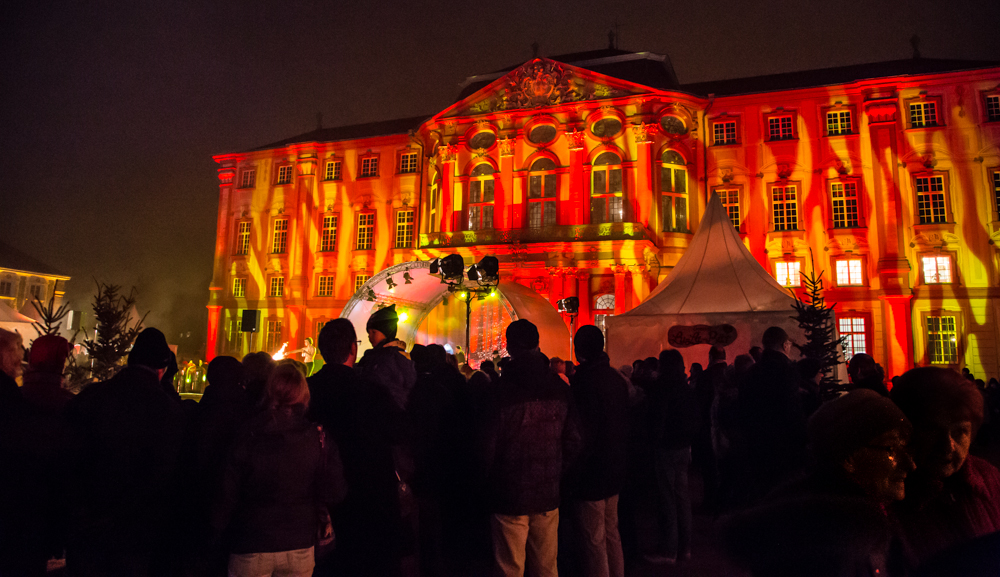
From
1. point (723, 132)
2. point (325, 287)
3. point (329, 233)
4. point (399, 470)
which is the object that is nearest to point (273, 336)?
point (325, 287)

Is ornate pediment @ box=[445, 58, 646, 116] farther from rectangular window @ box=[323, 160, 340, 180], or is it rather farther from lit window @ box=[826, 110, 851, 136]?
rectangular window @ box=[323, 160, 340, 180]

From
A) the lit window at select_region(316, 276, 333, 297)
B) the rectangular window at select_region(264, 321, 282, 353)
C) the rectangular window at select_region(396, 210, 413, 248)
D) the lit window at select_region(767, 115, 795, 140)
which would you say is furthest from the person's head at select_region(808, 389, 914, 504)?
the rectangular window at select_region(264, 321, 282, 353)

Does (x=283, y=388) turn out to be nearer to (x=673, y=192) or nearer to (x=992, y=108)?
(x=673, y=192)

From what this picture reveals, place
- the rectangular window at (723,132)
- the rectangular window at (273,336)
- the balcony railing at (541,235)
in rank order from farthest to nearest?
the rectangular window at (273,336)
the rectangular window at (723,132)
the balcony railing at (541,235)

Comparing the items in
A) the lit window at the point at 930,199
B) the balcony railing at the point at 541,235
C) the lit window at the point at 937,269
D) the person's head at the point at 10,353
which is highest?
the lit window at the point at 930,199

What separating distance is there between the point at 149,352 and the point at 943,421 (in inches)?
157

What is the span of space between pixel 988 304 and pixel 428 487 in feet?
85.8

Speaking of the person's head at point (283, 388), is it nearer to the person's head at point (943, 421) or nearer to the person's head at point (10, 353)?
the person's head at point (10, 353)

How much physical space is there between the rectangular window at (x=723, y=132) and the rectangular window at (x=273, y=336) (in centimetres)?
2457

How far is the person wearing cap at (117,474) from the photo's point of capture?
124 inches

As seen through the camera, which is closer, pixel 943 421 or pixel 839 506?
pixel 839 506

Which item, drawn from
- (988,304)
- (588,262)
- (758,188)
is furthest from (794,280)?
(588,262)

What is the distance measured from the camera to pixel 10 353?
331cm

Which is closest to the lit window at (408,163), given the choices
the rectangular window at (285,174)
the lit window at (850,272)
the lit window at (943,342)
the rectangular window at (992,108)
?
the rectangular window at (285,174)
